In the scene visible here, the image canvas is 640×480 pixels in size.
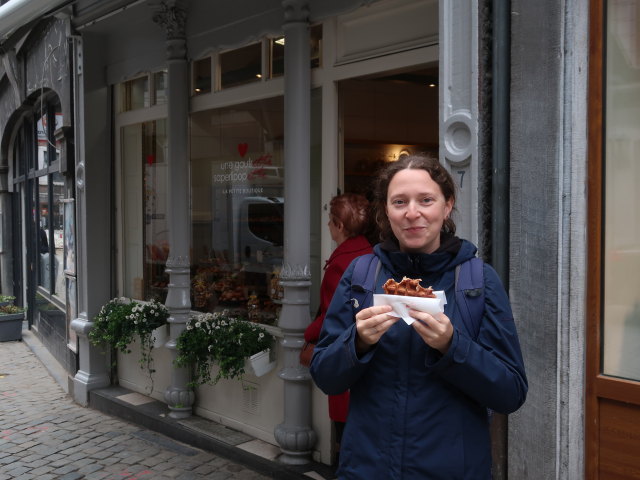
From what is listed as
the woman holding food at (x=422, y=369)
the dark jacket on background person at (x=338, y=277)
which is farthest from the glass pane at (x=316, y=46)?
the woman holding food at (x=422, y=369)

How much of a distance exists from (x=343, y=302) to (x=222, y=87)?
4.48m

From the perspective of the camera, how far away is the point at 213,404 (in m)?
6.40

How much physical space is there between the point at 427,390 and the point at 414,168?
2.23 feet

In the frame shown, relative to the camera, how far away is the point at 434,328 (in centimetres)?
193

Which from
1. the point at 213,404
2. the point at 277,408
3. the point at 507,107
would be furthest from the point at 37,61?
the point at 507,107

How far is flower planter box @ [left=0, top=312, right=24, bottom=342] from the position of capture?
11500 millimetres

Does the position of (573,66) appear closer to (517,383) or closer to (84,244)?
(517,383)

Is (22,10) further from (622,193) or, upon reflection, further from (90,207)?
(622,193)

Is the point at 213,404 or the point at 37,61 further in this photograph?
the point at 37,61

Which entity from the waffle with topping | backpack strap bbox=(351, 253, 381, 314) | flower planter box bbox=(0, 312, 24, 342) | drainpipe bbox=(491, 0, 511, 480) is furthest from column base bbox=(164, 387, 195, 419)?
flower planter box bbox=(0, 312, 24, 342)

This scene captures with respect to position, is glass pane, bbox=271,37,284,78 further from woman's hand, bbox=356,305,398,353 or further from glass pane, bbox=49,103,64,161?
glass pane, bbox=49,103,64,161

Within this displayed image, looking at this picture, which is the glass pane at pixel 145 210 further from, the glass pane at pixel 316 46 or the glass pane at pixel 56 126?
the glass pane at pixel 316 46

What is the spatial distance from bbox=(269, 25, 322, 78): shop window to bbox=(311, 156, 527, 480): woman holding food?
3.40 meters

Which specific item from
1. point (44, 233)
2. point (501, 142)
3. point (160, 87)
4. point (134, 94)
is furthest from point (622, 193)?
point (44, 233)
